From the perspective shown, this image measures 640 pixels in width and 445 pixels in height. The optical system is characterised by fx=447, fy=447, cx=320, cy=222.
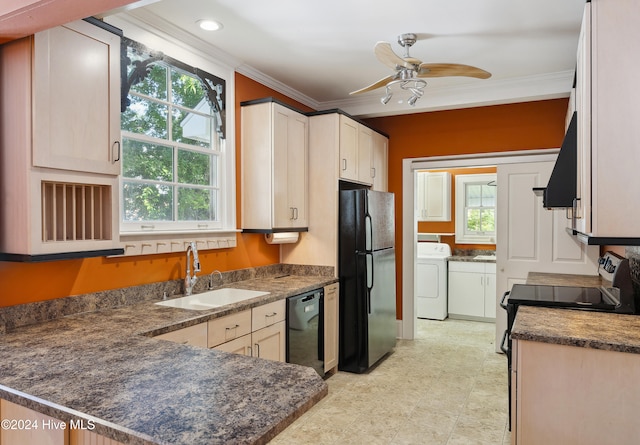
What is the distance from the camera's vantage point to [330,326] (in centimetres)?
386

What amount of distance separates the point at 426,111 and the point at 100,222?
359 cm

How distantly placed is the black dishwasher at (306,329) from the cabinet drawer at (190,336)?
2.91 ft

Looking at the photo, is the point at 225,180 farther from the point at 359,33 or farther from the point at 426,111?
the point at 426,111

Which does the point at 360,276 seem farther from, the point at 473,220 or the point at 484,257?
the point at 473,220

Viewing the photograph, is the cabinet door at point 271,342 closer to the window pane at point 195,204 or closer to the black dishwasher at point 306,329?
the black dishwasher at point 306,329

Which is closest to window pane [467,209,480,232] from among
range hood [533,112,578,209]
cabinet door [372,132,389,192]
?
cabinet door [372,132,389,192]

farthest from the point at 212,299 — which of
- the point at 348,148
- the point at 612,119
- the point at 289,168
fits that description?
the point at 612,119

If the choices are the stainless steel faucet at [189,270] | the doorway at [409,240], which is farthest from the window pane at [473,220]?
the stainless steel faucet at [189,270]

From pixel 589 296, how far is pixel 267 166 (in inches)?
96.2

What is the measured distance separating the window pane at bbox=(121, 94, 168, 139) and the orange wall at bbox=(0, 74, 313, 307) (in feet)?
2.48

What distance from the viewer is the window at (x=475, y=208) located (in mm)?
6438

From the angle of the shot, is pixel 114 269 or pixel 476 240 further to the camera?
pixel 476 240

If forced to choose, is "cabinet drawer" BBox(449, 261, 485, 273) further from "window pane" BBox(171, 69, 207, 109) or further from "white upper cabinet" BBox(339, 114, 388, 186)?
"window pane" BBox(171, 69, 207, 109)

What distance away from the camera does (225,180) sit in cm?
355
